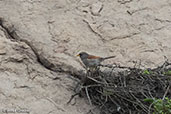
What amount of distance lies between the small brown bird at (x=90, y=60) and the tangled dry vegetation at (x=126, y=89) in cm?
33

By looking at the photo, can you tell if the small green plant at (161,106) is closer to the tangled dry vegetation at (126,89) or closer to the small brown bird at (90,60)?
the tangled dry vegetation at (126,89)

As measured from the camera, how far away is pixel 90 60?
684 cm

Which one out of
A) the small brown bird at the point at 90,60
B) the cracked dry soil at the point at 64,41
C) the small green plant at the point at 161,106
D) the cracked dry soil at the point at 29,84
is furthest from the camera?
the small brown bird at the point at 90,60

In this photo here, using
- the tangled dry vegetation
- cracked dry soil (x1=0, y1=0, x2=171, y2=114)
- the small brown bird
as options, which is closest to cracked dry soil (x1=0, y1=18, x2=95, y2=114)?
cracked dry soil (x1=0, y1=0, x2=171, y2=114)

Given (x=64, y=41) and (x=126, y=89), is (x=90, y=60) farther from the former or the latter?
(x=126, y=89)

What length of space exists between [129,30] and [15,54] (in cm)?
219

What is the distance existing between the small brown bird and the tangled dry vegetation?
33 cm

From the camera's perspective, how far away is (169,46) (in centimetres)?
720

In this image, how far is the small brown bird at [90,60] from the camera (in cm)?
666

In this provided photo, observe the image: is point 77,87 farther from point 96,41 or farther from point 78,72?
point 96,41

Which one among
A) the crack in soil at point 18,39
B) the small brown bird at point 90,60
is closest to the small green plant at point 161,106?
the small brown bird at point 90,60

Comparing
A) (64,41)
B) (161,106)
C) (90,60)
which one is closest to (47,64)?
(64,41)

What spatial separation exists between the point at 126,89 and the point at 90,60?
1.07 meters

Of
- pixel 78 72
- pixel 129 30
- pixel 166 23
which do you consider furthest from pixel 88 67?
pixel 166 23
